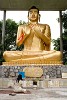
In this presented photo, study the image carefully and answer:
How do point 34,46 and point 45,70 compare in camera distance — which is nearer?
point 45,70

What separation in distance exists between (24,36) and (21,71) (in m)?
1.82

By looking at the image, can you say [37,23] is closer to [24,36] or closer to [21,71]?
[24,36]

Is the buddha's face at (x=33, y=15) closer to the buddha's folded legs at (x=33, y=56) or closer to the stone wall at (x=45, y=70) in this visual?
the buddha's folded legs at (x=33, y=56)

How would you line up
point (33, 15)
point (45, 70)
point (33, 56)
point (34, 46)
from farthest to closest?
point (33, 15), point (34, 46), point (33, 56), point (45, 70)

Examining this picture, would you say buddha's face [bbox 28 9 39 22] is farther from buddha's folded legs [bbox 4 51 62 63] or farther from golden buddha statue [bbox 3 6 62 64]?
buddha's folded legs [bbox 4 51 62 63]

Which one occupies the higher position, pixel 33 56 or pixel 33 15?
pixel 33 15

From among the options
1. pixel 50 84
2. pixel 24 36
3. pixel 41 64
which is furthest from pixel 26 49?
pixel 50 84

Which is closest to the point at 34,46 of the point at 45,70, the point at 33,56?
the point at 33,56

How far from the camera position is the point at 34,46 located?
10148 mm

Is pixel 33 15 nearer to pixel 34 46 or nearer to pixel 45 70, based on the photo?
pixel 34 46

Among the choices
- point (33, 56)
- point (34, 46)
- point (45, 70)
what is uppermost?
point (34, 46)

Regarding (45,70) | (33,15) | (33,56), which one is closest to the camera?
(45,70)

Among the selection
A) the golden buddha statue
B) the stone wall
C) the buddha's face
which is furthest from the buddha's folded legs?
the buddha's face

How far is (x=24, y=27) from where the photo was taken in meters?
10.2
